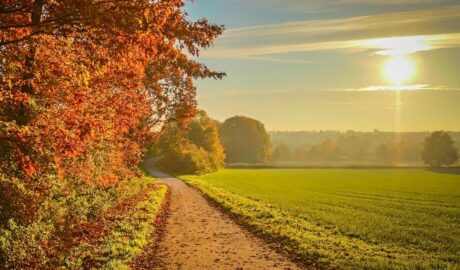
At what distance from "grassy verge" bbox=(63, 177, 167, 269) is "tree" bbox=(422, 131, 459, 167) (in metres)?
131

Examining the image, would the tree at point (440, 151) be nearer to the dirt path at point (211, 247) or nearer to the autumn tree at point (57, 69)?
the dirt path at point (211, 247)

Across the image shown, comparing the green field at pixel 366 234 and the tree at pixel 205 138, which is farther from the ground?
the tree at pixel 205 138

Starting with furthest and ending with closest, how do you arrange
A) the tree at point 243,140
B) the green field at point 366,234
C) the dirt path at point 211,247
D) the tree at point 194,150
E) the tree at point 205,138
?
the tree at point 243,140, the tree at point 205,138, the tree at point 194,150, the green field at point 366,234, the dirt path at point 211,247

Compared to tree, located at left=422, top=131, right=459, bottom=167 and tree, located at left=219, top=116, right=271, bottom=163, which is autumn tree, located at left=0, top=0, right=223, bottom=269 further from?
tree, located at left=422, top=131, right=459, bottom=167

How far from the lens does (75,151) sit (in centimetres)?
1066

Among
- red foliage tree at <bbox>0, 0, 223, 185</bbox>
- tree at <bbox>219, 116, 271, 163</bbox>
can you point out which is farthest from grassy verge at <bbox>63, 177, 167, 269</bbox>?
tree at <bbox>219, 116, 271, 163</bbox>

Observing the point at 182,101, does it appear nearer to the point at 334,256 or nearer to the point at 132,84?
the point at 132,84

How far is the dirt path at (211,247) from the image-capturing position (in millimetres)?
12672

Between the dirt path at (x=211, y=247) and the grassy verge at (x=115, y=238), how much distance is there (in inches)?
35.5

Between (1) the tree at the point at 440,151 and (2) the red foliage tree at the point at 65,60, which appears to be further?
(1) the tree at the point at 440,151

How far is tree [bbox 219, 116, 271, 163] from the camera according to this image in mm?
149500

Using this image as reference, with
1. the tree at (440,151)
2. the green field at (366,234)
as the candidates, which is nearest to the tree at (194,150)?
the green field at (366,234)

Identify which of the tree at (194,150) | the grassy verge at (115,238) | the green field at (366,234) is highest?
the tree at (194,150)

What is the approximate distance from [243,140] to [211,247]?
137 meters
